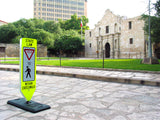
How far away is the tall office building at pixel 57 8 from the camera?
83.4m

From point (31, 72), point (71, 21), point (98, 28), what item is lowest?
point (31, 72)

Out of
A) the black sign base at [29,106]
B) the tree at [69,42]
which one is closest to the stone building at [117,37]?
the tree at [69,42]

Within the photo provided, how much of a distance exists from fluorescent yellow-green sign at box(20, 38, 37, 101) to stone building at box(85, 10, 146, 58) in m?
25.3

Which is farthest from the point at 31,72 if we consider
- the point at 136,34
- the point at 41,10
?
the point at 41,10

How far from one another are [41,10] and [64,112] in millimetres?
88907

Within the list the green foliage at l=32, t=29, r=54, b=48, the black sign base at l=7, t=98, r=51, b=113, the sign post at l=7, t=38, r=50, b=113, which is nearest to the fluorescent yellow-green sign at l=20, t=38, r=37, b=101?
the sign post at l=7, t=38, r=50, b=113

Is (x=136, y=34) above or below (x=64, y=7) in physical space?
below

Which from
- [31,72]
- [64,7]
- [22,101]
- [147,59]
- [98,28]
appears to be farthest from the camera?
[64,7]

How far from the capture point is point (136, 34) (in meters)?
29.7

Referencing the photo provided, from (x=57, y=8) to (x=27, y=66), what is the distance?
92030 mm

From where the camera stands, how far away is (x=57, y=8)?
88125mm

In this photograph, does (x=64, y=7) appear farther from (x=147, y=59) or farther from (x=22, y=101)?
(x=22, y=101)

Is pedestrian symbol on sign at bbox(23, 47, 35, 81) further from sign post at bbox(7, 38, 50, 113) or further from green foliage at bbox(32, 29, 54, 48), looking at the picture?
green foliage at bbox(32, 29, 54, 48)

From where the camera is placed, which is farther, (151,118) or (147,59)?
(147,59)
